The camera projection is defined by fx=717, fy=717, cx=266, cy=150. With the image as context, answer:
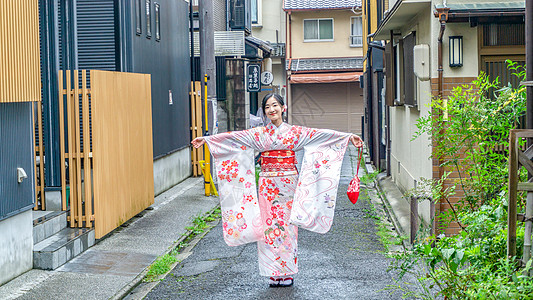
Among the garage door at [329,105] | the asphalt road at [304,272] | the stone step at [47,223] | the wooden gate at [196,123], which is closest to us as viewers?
the asphalt road at [304,272]

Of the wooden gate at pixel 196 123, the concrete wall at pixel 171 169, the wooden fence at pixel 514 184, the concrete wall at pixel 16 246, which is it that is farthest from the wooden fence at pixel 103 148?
the wooden gate at pixel 196 123

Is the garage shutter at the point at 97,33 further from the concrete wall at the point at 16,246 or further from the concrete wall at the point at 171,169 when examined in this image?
the concrete wall at the point at 16,246

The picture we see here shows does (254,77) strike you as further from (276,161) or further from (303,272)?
(276,161)

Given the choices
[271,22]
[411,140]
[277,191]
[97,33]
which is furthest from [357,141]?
[271,22]

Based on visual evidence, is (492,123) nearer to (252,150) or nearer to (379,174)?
(252,150)

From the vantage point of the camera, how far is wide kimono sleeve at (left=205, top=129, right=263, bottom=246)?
8.20 m

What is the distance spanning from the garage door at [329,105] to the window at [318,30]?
8.70 feet

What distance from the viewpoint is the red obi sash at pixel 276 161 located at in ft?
26.5

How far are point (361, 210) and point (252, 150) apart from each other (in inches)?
237

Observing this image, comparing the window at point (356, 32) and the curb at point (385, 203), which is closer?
the curb at point (385, 203)

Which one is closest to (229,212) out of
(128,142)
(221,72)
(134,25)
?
(128,142)

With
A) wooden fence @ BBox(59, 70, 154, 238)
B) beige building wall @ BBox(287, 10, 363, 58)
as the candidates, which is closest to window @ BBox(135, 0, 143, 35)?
wooden fence @ BBox(59, 70, 154, 238)

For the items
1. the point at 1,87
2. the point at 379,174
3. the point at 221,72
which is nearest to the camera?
the point at 1,87

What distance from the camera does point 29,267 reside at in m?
8.62
